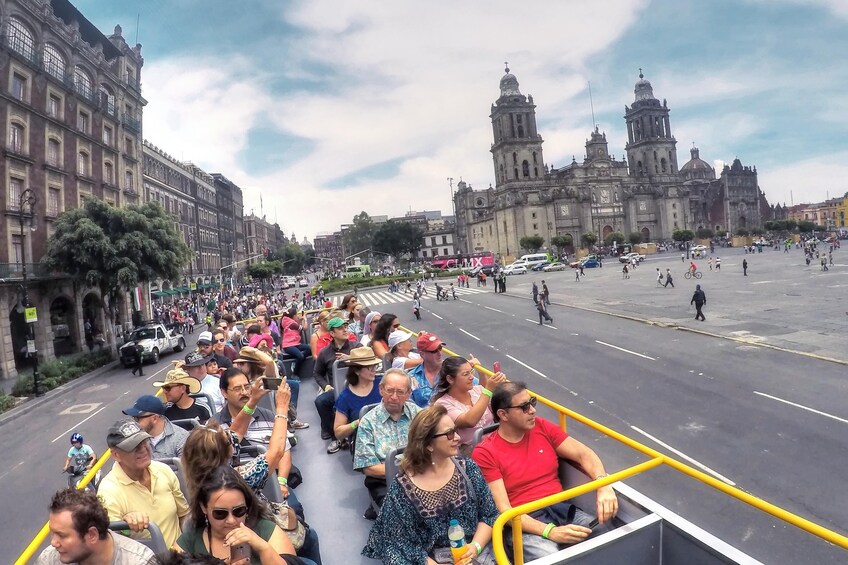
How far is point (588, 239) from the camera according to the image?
9612 cm

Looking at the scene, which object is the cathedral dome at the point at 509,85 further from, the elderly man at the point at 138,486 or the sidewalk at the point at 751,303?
the elderly man at the point at 138,486

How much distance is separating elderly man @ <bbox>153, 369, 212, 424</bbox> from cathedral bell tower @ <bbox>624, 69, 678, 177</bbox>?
5028 inches

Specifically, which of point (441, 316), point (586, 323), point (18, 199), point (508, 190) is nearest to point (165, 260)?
point (18, 199)

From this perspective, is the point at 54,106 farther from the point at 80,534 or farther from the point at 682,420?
the point at 682,420

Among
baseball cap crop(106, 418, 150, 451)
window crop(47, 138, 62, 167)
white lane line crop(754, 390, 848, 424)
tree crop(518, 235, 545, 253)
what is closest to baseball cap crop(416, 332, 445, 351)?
baseball cap crop(106, 418, 150, 451)

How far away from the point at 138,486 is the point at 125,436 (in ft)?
1.28

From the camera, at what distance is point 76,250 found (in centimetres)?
2542

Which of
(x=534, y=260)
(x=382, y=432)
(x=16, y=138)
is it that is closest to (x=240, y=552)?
(x=382, y=432)

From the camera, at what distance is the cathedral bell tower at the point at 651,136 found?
4680 inches

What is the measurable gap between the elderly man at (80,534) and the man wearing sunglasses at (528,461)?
2.25 meters

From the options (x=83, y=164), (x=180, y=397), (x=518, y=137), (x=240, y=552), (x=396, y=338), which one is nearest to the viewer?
(x=240, y=552)

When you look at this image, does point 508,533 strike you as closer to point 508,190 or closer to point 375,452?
point 375,452

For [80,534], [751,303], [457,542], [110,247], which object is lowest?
[751,303]

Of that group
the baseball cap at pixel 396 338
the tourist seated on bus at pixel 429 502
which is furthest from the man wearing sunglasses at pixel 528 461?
the baseball cap at pixel 396 338
